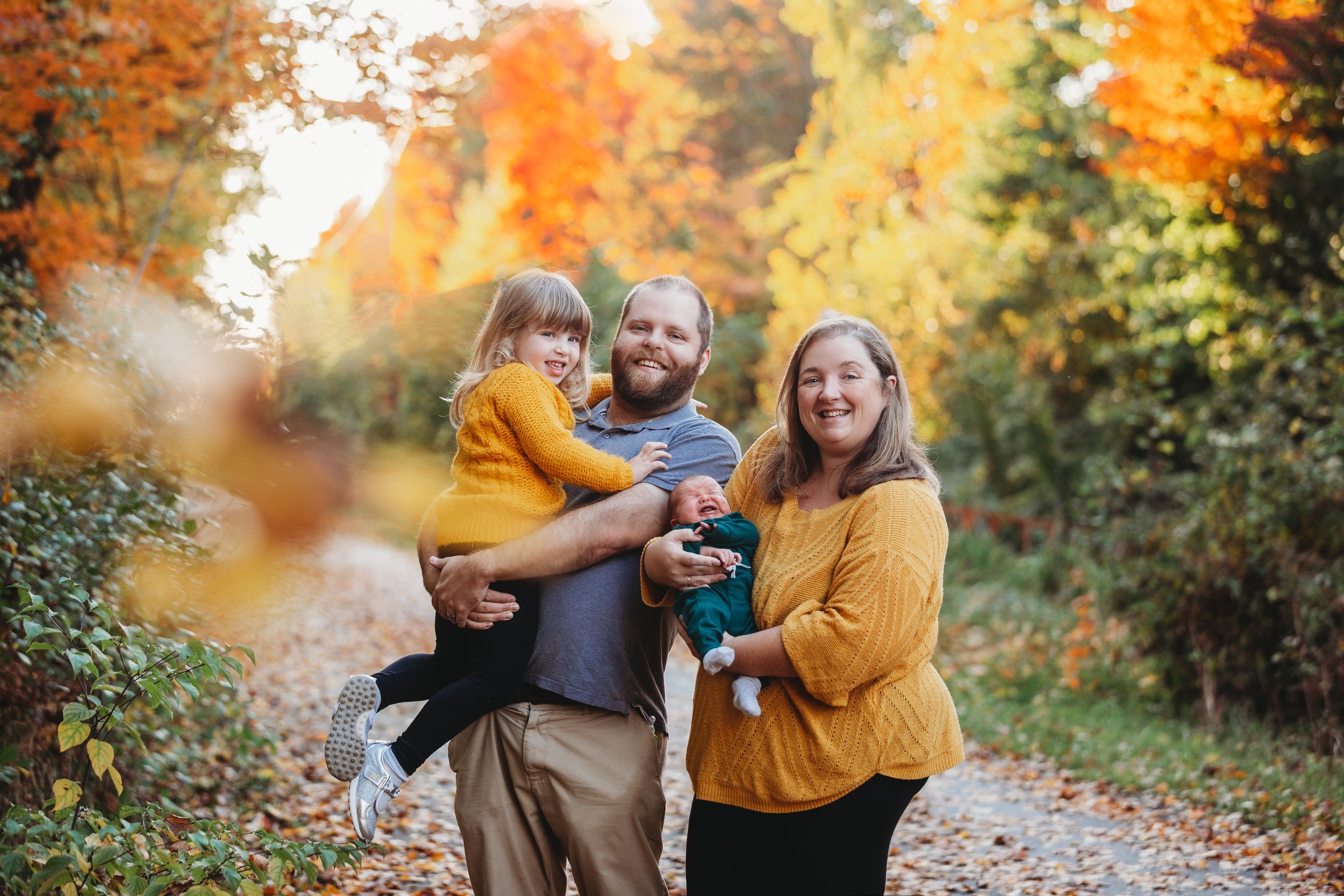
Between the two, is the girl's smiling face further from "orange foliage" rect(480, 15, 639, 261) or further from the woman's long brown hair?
"orange foliage" rect(480, 15, 639, 261)

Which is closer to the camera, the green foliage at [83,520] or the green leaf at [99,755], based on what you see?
the green leaf at [99,755]

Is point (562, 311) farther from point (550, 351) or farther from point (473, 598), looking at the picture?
point (473, 598)

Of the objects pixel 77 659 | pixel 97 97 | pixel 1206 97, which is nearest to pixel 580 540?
pixel 77 659

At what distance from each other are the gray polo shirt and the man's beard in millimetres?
148

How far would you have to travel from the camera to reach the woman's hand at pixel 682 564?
2564 millimetres

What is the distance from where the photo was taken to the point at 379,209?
22891mm

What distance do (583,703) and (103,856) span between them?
3.94ft

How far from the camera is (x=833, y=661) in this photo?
93.5 inches

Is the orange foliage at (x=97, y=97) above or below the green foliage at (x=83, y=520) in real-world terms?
above

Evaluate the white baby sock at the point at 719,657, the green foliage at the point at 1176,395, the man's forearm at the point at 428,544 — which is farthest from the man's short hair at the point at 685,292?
the green foliage at the point at 1176,395

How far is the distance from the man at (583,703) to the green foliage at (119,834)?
47 cm

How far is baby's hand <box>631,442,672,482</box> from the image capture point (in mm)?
2848

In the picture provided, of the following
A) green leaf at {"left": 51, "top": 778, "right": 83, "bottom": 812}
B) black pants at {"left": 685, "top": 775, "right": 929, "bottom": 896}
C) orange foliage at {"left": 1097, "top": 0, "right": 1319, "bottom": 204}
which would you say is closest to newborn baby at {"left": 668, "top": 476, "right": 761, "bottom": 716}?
black pants at {"left": 685, "top": 775, "right": 929, "bottom": 896}

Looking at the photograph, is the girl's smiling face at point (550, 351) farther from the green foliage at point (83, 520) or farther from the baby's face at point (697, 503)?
the green foliage at point (83, 520)
